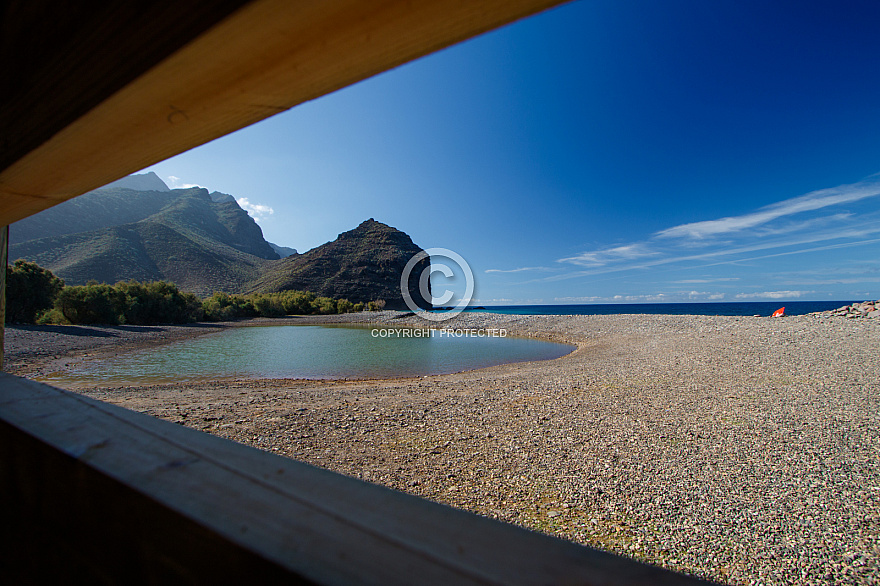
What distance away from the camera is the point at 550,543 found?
1.24 ft

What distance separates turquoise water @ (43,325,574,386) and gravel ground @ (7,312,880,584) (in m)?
1.62

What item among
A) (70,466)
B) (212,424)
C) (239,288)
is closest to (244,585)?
(70,466)

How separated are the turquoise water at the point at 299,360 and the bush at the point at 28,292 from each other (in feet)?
33.9

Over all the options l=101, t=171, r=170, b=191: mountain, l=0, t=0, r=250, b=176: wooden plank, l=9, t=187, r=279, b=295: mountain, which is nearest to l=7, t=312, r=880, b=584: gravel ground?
l=0, t=0, r=250, b=176: wooden plank

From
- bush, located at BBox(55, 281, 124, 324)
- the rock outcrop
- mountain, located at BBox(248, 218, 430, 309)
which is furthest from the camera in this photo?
mountain, located at BBox(248, 218, 430, 309)

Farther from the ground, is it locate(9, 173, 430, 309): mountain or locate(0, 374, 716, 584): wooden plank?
locate(9, 173, 430, 309): mountain

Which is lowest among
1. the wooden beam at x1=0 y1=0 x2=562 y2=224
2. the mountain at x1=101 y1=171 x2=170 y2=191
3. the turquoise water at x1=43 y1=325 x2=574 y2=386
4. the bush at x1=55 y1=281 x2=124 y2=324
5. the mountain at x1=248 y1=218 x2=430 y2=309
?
the turquoise water at x1=43 y1=325 x2=574 y2=386

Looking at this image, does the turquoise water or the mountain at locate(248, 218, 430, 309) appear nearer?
the turquoise water

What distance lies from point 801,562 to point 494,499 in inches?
85.5

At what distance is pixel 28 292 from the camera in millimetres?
19844

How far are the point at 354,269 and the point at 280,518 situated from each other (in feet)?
234

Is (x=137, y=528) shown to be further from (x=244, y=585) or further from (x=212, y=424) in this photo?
(x=212, y=424)

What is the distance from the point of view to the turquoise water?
1018cm

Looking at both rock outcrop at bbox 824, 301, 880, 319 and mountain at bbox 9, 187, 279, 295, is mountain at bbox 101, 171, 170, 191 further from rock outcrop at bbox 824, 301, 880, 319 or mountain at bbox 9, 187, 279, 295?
rock outcrop at bbox 824, 301, 880, 319
